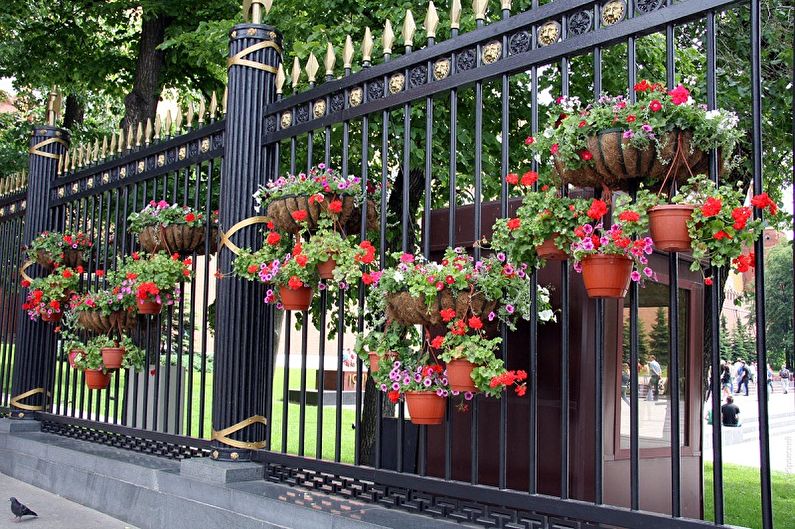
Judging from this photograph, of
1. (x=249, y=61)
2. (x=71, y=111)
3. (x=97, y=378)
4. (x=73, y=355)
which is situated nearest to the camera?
(x=249, y=61)

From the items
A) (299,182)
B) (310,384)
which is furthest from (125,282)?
(310,384)

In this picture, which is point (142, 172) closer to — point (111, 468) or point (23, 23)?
point (111, 468)

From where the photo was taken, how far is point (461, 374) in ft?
13.4

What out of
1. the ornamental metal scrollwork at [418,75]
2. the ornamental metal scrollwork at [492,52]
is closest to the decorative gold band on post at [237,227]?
the ornamental metal scrollwork at [418,75]

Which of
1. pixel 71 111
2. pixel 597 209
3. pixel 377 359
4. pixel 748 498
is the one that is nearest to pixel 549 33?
pixel 597 209

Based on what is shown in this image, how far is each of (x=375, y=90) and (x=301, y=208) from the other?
0.93 meters

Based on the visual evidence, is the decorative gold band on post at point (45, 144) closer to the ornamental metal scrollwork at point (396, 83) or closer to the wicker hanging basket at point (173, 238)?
the wicker hanging basket at point (173, 238)

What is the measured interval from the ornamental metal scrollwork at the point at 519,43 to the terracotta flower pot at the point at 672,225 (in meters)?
1.44

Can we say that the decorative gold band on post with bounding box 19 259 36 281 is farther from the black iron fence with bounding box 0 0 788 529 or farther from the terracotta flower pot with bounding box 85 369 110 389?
the terracotta flower pot with bounding box 85 369 110 389

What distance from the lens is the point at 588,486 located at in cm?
523

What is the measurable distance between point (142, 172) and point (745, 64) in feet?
22.1

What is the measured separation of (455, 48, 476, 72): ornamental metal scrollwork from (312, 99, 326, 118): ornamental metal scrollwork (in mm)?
1264

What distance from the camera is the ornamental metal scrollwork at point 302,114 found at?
18.9 ft

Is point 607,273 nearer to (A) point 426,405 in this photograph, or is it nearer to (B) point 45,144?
(A) point 426,405
